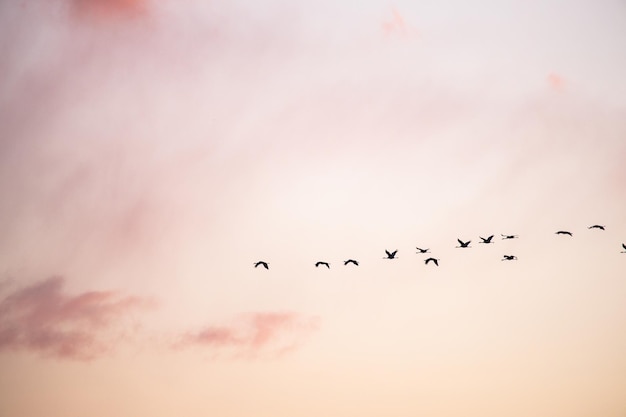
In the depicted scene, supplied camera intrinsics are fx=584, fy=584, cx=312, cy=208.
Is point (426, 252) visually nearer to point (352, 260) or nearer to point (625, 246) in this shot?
point (352, 260)

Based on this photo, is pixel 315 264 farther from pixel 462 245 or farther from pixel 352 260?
pixel 462 245

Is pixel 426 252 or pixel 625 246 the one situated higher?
pixel 426 252

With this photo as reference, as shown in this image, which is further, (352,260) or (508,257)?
(508,257)

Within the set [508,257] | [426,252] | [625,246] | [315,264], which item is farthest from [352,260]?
[625,246]

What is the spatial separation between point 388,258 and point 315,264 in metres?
9.80

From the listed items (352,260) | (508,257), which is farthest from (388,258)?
(508,257)

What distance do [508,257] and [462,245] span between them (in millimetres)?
11698

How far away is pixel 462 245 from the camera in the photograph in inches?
2872

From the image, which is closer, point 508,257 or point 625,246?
point 625,246

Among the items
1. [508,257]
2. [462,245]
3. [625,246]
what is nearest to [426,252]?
[462,245]

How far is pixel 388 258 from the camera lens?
74750 mm

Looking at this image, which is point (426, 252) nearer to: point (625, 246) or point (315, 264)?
point (315, 264)

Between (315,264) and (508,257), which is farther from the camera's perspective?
(508,257)

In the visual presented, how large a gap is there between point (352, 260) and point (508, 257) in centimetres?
2370
